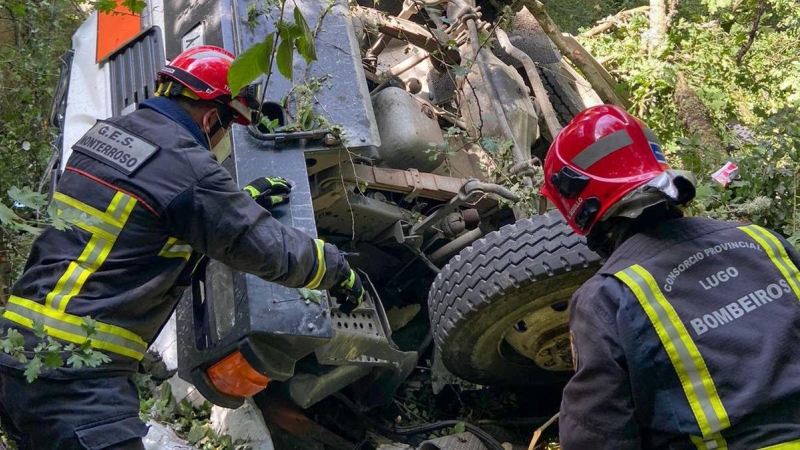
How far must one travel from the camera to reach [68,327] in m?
2.20

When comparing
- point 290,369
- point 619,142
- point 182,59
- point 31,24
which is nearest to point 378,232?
point 290,369

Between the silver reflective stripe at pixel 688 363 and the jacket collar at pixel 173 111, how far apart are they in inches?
60.5

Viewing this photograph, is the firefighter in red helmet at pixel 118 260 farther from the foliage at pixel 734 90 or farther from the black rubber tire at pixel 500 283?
the foliage at pixel 734 90

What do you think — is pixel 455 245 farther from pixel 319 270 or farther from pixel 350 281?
pixel 319 270

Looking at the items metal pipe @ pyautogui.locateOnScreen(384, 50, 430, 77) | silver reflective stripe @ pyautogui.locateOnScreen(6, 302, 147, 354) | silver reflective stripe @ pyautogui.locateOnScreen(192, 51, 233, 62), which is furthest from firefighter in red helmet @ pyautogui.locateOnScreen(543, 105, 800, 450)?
metal pipe @ pyautogui.locateOnScreen(384, 50, 430, 77)

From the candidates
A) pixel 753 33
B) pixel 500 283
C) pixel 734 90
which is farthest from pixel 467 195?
pixel 753 33

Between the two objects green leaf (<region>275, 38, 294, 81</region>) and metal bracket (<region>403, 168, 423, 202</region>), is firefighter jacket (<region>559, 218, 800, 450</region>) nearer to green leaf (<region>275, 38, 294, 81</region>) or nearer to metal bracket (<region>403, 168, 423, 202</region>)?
green leaf (<region>275, 38, 294, 81</region>)

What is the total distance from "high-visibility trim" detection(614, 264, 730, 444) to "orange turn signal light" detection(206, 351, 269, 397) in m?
1.41

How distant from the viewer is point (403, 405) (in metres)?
3.53

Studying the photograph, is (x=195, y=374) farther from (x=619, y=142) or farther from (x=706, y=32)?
(x=706, y=32)

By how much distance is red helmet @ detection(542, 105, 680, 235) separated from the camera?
1796mm

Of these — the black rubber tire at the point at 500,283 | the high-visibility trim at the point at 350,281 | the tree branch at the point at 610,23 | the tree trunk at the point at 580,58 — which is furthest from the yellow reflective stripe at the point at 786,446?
the tree branch at the point at 610,23

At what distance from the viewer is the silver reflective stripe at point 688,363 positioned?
60.1 inches

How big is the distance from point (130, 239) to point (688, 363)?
1.53 meters
